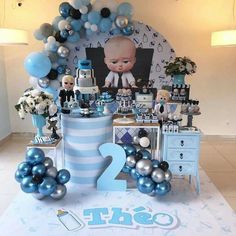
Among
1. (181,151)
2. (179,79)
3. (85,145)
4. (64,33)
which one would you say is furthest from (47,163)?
(64,33)

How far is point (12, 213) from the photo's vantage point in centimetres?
241

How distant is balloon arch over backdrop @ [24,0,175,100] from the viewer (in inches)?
153

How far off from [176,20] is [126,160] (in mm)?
2712

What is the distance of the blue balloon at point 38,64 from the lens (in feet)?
12.5

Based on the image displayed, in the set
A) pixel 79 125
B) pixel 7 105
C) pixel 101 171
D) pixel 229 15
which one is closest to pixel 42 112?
pixel 79 125

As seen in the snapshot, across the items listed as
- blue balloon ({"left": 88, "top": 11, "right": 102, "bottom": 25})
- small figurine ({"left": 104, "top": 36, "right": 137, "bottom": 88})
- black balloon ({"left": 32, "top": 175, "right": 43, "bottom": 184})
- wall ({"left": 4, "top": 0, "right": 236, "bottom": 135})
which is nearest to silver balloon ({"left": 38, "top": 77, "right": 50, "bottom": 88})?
wall ({"left": 4, "top": 0, "right": 236, "bottom": 135})

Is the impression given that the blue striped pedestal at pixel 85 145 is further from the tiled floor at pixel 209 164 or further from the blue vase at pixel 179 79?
the blue vase at pixel 179 79

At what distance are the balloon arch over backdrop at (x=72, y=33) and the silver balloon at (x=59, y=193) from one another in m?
1.91

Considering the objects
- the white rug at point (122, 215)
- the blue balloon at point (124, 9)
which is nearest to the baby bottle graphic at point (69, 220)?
the white rug at point (122, 215)

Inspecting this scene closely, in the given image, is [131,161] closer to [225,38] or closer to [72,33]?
[72,33]

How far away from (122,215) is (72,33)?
270cm

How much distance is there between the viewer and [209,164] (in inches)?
143

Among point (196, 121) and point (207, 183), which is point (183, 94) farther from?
point (196, 121)

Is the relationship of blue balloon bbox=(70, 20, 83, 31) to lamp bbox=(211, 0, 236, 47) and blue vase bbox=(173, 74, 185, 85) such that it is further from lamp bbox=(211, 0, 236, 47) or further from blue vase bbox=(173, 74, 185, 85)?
lamp bbox=(211, 0, 236, 47)
